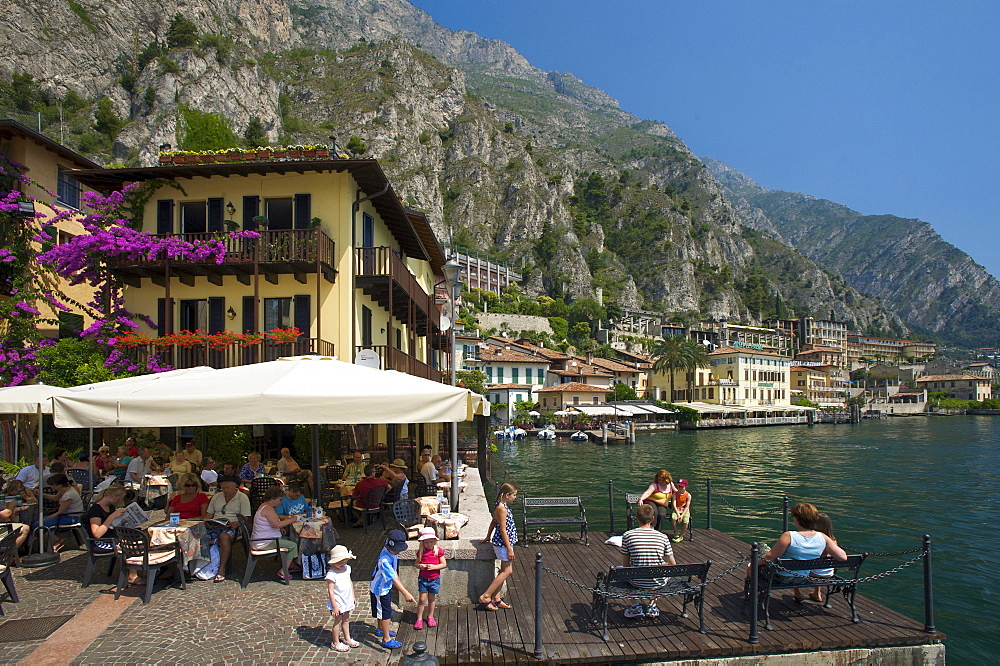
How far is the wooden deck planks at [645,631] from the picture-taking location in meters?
6.14

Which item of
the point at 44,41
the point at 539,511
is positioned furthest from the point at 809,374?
the point at 44,41

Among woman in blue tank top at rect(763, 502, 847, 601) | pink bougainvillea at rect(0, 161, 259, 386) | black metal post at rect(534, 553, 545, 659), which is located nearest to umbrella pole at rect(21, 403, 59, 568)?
pink bougainvillea at rect(0, 161, 259, 386)

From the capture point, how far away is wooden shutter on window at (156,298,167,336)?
55.5 ft

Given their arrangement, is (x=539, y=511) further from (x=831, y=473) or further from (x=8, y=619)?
(x=831, y=473)

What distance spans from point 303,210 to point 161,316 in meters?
5.33

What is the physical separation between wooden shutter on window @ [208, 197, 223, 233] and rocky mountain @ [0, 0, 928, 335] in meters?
63.4

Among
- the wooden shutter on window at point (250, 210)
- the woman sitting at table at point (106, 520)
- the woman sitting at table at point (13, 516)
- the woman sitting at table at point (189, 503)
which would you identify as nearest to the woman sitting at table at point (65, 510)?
the woman sitting at table at point (13, 516)

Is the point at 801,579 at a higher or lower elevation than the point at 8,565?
lower

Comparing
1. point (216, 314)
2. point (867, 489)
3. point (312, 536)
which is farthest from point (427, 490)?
point (867, 489)

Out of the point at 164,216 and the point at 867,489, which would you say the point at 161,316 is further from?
the point at 867,489

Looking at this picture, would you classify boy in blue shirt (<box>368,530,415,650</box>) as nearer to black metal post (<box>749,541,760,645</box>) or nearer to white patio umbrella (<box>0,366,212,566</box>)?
black metal post (<box>749,541,760,645</box>)

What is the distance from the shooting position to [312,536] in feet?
26.1

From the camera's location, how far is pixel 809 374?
110250mm

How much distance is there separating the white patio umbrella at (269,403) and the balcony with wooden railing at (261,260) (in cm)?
847
